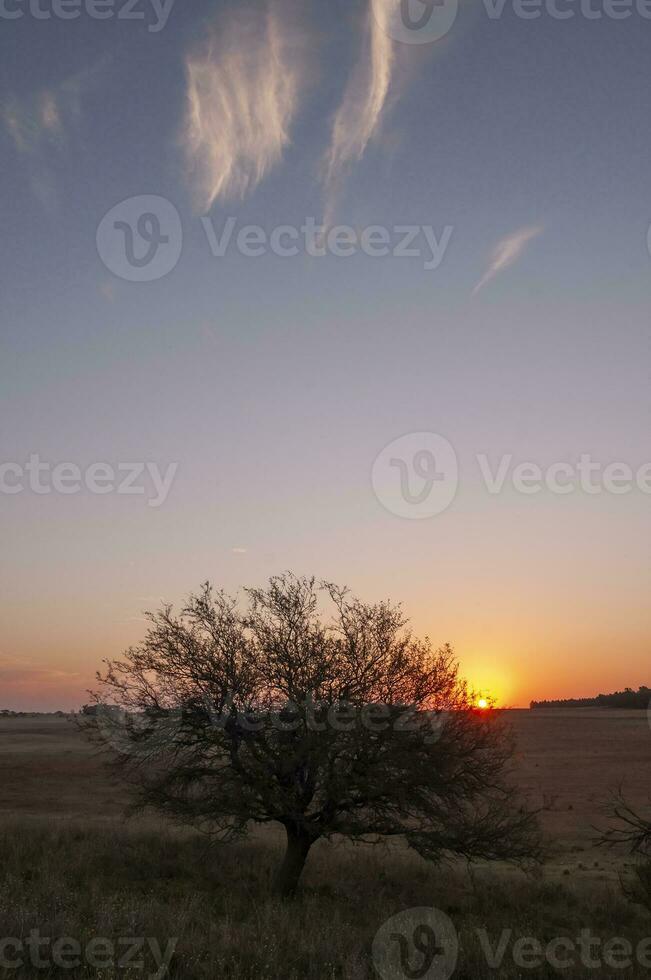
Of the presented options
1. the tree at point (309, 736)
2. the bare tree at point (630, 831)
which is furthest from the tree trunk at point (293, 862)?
the bare tree at point (630, 831)

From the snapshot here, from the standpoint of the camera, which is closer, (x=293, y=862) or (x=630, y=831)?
(x=630, y=831)

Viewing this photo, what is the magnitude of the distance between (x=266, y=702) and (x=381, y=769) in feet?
10.4

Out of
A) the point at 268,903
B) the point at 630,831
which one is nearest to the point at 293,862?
the point at 268,903

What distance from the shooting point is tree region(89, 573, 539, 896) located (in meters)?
17.3

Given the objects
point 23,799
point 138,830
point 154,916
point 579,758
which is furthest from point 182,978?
point 579,758

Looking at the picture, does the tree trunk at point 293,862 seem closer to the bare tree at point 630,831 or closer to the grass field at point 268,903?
the grass field at point 268,903

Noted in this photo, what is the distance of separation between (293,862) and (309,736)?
3918mm

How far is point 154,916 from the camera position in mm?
12914

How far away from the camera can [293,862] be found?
18.4 meters

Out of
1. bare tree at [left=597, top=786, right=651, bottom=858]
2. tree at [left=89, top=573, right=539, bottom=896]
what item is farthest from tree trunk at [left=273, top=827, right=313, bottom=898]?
bare tree at [left=597, top=786, right=651, bottom=858]

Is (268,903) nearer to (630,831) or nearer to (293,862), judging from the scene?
(293,862)

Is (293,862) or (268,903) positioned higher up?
(293,862)

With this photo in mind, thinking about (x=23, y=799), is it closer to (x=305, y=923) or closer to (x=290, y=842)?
(x=290, y=842)

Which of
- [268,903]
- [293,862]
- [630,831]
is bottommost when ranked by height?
[268,903]
